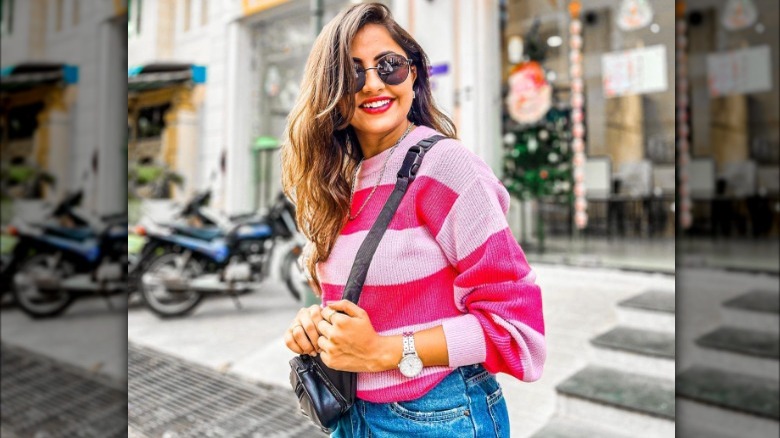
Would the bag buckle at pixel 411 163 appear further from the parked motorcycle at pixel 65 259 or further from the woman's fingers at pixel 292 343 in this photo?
the parked motorcycle at pixel 65 259

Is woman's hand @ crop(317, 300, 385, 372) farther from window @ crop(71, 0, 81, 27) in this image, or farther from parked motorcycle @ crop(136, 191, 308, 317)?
window @ crop(71, 0, 81, 27)

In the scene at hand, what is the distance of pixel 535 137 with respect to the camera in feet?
6.44

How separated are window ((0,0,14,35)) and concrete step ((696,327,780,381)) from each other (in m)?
3.23

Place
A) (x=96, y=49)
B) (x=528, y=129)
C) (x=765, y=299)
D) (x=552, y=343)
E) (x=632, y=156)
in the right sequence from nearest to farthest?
(x=552, y=343)
(x=765, y=299)
(x=528, y=129)
(x=96, y=49)
(x=632, y=156)

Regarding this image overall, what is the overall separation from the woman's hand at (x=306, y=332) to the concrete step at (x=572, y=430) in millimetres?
793

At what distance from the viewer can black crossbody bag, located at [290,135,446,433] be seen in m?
0.71

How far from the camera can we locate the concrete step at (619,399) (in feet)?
4.03

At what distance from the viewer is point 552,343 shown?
128cm

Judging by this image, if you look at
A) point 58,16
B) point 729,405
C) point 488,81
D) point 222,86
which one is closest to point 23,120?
point 58,16

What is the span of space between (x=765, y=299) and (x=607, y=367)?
77 cm

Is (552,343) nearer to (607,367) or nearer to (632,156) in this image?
(607,367)

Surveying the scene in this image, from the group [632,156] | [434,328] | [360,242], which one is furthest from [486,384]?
[632,156]

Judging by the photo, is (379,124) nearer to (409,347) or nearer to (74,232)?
(409,347)

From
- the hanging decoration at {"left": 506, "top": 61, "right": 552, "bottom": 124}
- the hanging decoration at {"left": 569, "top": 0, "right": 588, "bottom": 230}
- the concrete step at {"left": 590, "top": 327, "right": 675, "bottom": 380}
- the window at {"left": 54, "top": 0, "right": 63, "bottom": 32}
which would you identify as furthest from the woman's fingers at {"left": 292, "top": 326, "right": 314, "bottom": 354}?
the window at {"left": 54, "top": 0, "right": 63, "bottom": 32}
